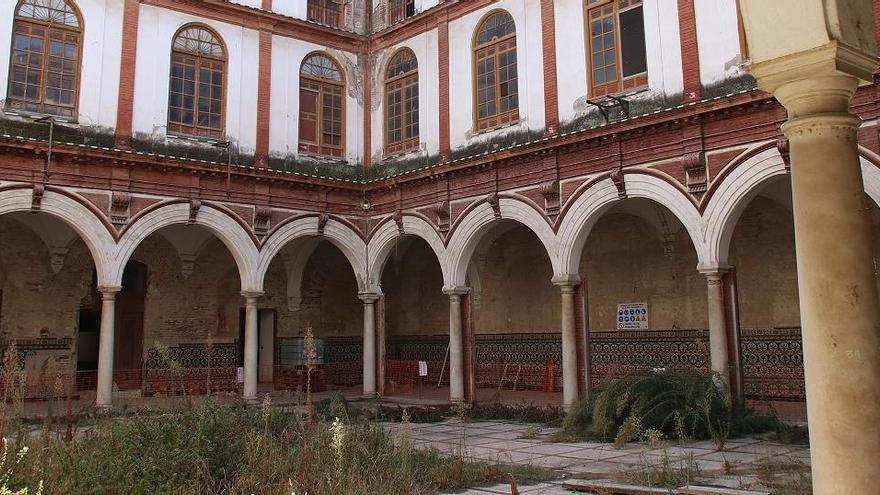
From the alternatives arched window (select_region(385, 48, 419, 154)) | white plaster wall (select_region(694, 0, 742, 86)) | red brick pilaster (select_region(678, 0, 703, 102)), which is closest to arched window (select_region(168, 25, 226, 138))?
arched window (select_region(385, 48, 419, 154))

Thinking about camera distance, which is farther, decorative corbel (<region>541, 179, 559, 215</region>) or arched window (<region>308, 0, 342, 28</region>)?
arched window (<region>308, 0, 342, 28</region>)

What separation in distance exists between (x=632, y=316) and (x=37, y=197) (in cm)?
1208

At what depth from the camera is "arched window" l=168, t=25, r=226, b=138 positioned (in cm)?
1588

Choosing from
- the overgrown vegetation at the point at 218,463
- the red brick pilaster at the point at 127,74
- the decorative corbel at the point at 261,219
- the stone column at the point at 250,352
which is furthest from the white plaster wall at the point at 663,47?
the red brick pilaster at the point at 127,74

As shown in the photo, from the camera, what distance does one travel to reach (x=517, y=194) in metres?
14.9

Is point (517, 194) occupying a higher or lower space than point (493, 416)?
higher

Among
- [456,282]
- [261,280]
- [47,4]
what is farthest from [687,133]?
[47,4]

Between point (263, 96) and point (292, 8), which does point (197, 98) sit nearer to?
point (263, 96)

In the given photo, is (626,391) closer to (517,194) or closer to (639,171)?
(639,171)

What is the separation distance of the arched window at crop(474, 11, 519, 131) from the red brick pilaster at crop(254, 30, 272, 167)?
4.68 metres

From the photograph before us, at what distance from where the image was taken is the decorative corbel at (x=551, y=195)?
1423cm

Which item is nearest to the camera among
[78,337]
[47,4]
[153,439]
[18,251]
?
[153,439]

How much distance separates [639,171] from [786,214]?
3.42 metres

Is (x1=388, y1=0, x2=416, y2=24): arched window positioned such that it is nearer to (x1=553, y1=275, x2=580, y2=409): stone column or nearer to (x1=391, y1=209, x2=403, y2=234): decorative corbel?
(x1=391, y1=209, x2=403, y2=234): decorative corbel
